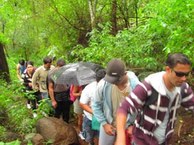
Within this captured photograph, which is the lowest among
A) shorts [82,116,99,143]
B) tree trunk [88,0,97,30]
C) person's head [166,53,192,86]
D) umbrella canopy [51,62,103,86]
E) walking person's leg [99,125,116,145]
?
shorts [82,116,99,143]

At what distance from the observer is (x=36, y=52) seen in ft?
86.3

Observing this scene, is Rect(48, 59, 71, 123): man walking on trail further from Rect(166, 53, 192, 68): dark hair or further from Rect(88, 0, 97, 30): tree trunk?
Rect(88, 0, 97, 30): tree trunk

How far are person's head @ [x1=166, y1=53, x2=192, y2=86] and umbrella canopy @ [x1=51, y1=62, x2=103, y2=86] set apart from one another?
350 cm

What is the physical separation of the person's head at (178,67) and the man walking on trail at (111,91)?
3.09 feet

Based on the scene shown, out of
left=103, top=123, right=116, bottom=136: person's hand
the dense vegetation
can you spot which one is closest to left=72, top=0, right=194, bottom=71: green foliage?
the dense vegetation

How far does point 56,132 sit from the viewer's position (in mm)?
6367

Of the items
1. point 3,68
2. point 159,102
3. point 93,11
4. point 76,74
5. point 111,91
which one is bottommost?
point 3,68

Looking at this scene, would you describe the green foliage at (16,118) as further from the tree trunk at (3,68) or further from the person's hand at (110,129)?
the person's hand at (110,129)

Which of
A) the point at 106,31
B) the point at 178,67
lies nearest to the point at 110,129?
the point at 178,67

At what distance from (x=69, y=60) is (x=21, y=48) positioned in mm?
16659

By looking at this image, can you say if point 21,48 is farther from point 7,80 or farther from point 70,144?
point 70,144

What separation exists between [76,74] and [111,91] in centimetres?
272

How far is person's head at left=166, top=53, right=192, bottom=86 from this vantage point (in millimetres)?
2668

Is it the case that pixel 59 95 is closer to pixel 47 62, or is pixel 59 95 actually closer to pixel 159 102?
pixel 47 62
